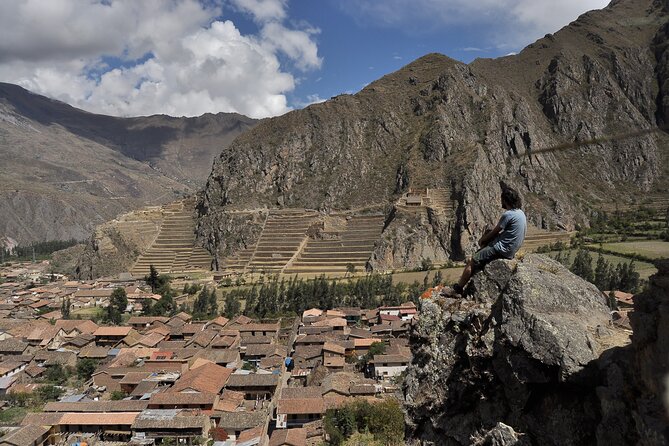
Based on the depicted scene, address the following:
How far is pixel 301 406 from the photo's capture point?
36125 millimetres

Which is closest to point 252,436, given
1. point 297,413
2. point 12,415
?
point 297,413

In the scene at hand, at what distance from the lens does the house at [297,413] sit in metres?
35.6

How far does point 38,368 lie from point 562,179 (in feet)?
505

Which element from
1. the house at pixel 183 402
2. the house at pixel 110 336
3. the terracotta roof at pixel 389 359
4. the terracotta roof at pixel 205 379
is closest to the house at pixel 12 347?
the house at pixel 110 336

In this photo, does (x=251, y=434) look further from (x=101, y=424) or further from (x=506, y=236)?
(x=506, y=236)

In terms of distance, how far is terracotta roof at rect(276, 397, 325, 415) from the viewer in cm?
3559

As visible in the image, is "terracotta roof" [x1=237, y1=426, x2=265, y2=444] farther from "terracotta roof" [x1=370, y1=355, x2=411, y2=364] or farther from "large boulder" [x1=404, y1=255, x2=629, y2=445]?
"large boulder" [x1=404, y1=255, x2=629, y2=445]

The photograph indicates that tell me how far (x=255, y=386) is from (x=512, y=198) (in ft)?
120

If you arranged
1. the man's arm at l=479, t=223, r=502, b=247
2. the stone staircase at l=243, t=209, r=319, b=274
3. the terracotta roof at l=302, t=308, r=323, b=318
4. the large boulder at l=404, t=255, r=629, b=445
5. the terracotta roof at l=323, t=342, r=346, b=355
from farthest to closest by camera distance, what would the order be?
the stone staircase at l=243, t=209, r=319, b=274 → the terracotta roof at l=302, t=308, r=323, b=318 → the terracotta roof at l=323, t=342, r=346, b=355 → the man's arm at l=479, t=223, r=502, b=247 → the large boulder at l=404, t=255, r=629, b=445

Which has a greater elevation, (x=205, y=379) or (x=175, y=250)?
(x=175, y=250)

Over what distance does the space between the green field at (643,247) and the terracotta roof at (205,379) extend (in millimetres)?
68083

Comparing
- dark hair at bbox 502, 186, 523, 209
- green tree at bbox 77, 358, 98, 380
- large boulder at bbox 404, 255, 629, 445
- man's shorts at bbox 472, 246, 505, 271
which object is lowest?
green tree at bbox 77, 358, 98, 380

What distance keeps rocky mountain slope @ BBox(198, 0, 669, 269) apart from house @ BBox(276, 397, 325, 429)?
6360 centimetres

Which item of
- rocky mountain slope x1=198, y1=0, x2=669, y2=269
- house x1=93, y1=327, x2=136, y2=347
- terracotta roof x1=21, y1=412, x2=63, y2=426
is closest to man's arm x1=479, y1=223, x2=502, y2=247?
terracotta roof x1=21, y1=412, x2=63, y2=426
